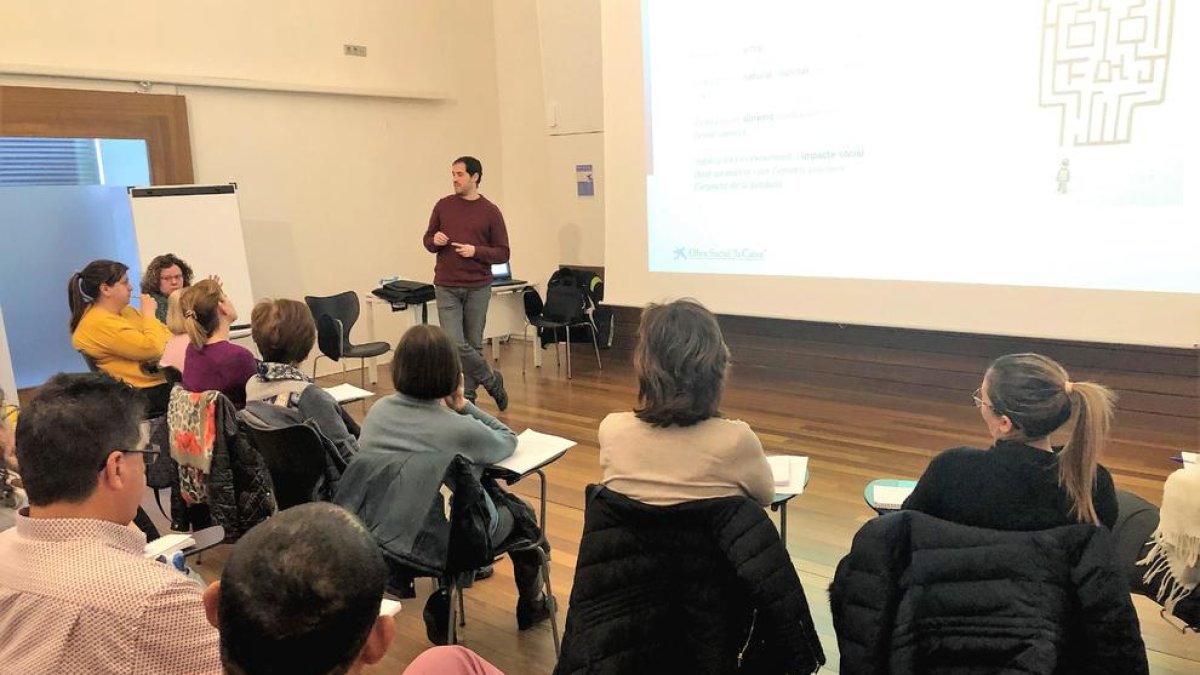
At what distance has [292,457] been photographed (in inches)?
102

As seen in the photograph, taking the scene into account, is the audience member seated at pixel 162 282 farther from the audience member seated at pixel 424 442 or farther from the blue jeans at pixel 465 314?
the audience member seated at pixel 424 442

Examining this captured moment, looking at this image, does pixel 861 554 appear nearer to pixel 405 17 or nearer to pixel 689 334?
pixel 689 334

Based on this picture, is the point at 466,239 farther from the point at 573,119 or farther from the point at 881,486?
the point at 881,486

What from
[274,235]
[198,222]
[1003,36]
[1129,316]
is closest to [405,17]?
[274,235]

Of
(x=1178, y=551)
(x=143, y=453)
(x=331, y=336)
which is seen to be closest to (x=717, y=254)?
(x=331, y=336)

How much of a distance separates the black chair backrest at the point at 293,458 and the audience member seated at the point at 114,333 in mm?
1404

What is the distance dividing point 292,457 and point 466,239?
10.2 ft

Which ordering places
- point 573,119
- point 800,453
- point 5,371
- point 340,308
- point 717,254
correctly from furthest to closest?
point 573,119
point 340,308
point 717,254
point 800,453
point 5,371

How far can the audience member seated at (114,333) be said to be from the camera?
146 inches

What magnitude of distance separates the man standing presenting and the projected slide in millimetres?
1239

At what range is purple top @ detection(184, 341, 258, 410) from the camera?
2.96 m

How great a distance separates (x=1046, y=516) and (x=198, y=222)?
17.4ft

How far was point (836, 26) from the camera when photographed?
13.3 ft

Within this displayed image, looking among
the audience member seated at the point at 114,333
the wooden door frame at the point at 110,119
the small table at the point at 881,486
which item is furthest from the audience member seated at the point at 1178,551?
the wooden door frame at the point at 110,119
